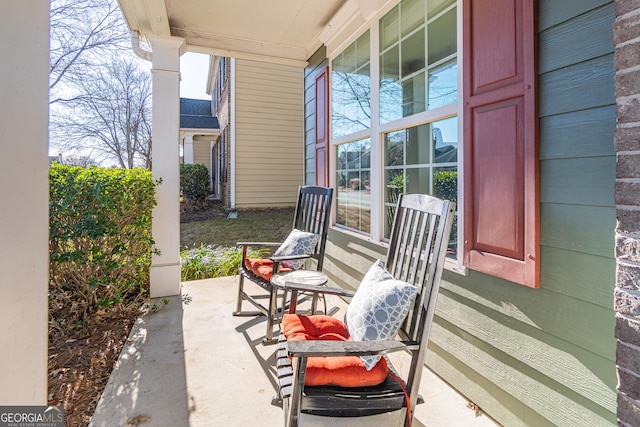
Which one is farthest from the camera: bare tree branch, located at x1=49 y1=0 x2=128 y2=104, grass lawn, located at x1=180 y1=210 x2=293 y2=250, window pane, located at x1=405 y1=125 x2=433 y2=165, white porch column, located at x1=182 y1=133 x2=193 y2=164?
white porch column, located at x1=182 y1=133 x2=193 y2=164

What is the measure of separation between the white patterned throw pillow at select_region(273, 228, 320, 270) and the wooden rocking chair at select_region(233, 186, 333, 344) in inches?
0.9

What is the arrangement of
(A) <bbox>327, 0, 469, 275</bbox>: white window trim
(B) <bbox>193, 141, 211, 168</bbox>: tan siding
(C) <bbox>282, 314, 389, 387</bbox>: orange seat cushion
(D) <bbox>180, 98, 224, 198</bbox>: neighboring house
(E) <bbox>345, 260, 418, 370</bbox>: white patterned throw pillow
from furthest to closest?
(B) <bbox>193, 141, 211, 168</bbox>: tan siding < (D) <bbox>180, 98, 224, 198</bbox>: neighboring house < (A) <bbox>327, 0, 469, 275</bbox>: white window trim < (E) <bbox>345, 260, 418, 370</bbox>: white patterned throw pillow < (C) <bbox>282, 314, 389, 387</bbox>: orange seat cushion

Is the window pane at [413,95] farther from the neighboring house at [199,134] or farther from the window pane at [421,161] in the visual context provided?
the neighboring house at [199,134]

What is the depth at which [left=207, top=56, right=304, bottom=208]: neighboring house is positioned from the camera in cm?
813

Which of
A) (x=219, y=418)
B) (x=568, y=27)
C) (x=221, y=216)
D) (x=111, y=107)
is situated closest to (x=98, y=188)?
(x=219, y=418)

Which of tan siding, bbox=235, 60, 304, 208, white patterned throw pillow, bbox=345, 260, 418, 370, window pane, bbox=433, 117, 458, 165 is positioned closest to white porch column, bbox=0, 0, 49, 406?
white patterned throw pillow, bbox=345, 260, 418, 370

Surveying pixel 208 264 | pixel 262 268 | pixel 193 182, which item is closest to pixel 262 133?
pixel 193 182

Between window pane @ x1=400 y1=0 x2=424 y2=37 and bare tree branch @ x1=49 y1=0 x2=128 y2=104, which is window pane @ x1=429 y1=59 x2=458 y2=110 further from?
bare tree branch @ x1=49 y1=0 x2=128 y2=104

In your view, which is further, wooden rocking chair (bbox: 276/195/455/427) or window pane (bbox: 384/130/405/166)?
window pane (bbox: 384/130/405/166)

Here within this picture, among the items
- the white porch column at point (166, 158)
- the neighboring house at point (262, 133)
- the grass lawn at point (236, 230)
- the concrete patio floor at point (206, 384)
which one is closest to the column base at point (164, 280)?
the white porch column at point (166, 158)

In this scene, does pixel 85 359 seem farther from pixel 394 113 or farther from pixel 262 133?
pixel 262 133

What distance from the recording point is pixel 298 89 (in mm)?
8695

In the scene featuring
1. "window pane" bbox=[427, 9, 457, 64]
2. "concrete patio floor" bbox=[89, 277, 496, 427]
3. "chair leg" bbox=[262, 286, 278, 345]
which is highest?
"window pane" bbox=[427, 9, 457, 64]

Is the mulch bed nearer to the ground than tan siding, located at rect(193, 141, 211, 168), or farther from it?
nearer to the ground
